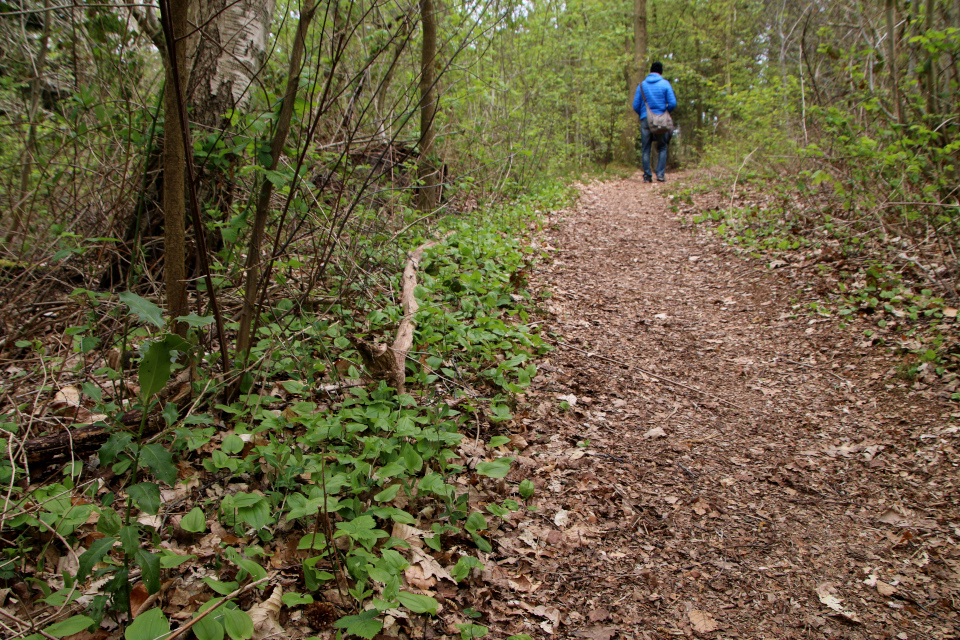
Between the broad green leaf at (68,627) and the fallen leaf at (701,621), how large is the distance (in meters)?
1.98

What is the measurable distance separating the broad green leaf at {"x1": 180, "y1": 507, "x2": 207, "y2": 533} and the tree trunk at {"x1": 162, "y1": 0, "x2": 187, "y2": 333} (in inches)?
37.2

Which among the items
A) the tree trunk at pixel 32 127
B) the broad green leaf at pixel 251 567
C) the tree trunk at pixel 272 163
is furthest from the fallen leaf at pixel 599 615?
the tree trunk at pixel 32 127

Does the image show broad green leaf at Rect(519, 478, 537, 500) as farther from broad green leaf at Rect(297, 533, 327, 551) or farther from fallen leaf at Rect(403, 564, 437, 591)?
broad green leaf at Rect(297, 533, 327, 551)

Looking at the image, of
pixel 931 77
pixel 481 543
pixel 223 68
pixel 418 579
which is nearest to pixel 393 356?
pixel 481 543

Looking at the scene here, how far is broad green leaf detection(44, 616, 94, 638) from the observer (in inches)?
51.1

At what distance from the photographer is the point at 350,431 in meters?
2.31

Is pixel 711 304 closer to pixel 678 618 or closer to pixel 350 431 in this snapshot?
pixel 678 618

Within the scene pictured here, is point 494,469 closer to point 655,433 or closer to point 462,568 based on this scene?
point 462,568

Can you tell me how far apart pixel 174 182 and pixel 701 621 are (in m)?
2.84

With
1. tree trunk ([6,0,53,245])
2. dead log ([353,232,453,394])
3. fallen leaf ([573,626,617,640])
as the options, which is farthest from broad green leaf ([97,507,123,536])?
tree trunk ([6,0,53,245])

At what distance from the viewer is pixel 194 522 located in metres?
1.88

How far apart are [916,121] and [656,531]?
498cm

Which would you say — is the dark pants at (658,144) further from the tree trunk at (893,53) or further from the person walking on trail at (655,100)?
the tree trunk at (893,53)

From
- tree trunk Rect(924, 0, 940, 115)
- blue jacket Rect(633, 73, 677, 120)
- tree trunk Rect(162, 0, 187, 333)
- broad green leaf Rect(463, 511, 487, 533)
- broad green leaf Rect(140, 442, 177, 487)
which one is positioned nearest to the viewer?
broad green leaf Rect(140, 442, 177, 487)
